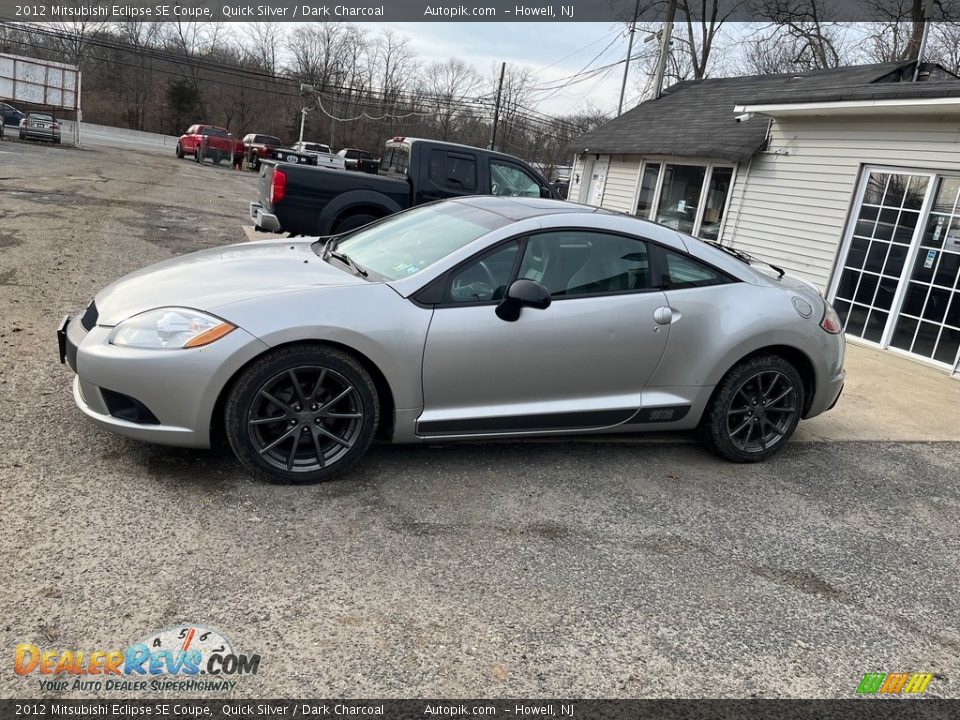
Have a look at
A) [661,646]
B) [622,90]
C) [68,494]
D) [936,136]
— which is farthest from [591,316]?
[622,90]

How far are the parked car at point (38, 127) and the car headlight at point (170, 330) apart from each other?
2968cm

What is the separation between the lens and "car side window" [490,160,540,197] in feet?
30.2

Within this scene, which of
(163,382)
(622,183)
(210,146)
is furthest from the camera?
(210,146)

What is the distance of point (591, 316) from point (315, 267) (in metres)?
1.61

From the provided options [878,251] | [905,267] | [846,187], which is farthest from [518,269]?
[846,187]

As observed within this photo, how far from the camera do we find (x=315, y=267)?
4004 millimetres

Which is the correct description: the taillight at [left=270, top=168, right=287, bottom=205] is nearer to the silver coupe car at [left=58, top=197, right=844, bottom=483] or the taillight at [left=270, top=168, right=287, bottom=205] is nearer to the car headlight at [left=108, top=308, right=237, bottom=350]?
the silver coupe car at [left=58, top=197, right=844, bottom=483]

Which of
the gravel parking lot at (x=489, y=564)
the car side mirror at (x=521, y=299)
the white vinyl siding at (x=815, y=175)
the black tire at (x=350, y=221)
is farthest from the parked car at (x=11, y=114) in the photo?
the car side mirror at (x=521, y=299)

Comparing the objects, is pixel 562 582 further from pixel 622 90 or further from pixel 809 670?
pixel 622 90

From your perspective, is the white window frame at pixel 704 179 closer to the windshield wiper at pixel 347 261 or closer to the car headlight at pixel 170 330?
the windshield wiper at pixel 347 261

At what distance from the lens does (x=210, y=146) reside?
112ft

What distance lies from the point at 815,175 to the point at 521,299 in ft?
27.9

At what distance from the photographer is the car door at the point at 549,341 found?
12.1ft

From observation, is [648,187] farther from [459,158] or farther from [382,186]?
[382,186]
